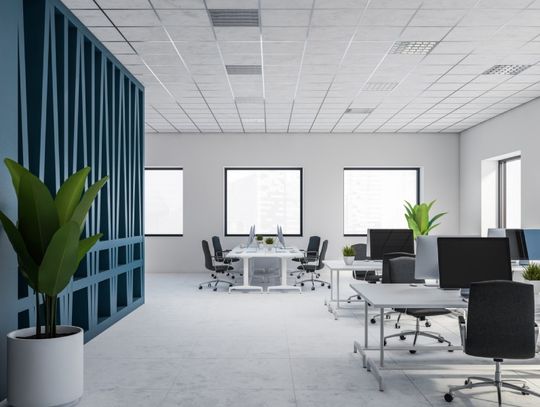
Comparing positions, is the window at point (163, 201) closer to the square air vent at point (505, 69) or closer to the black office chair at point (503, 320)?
the square air vent at point (505, 69)

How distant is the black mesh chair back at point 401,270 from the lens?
5199mm

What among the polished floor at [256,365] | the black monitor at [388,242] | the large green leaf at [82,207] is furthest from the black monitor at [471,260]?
the large green leaf at [82,207]

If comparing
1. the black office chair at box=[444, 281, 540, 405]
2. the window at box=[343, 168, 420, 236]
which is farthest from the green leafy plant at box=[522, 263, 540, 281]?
the window at box=[343, 168, 420, 236]

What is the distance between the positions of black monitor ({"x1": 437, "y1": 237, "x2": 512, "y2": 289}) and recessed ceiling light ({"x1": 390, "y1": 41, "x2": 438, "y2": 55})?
2.61 metres

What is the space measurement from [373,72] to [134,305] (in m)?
4.45

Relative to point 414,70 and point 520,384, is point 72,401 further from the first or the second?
point 414,70

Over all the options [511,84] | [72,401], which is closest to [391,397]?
[72,401]

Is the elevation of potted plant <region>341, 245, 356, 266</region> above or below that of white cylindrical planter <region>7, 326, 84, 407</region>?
above

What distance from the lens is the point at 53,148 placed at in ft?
14.9

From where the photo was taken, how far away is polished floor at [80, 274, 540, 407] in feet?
12.0

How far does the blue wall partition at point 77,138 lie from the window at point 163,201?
4.28m

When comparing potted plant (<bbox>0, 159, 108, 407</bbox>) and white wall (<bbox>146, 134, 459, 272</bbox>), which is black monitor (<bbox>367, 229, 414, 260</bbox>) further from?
white wall (<bbox>146, 134, 459, 272</bbox>)

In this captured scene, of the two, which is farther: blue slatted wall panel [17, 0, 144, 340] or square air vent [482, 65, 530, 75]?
square air vent [482, 65, 530, 75]

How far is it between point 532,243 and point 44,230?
563 centimetres
